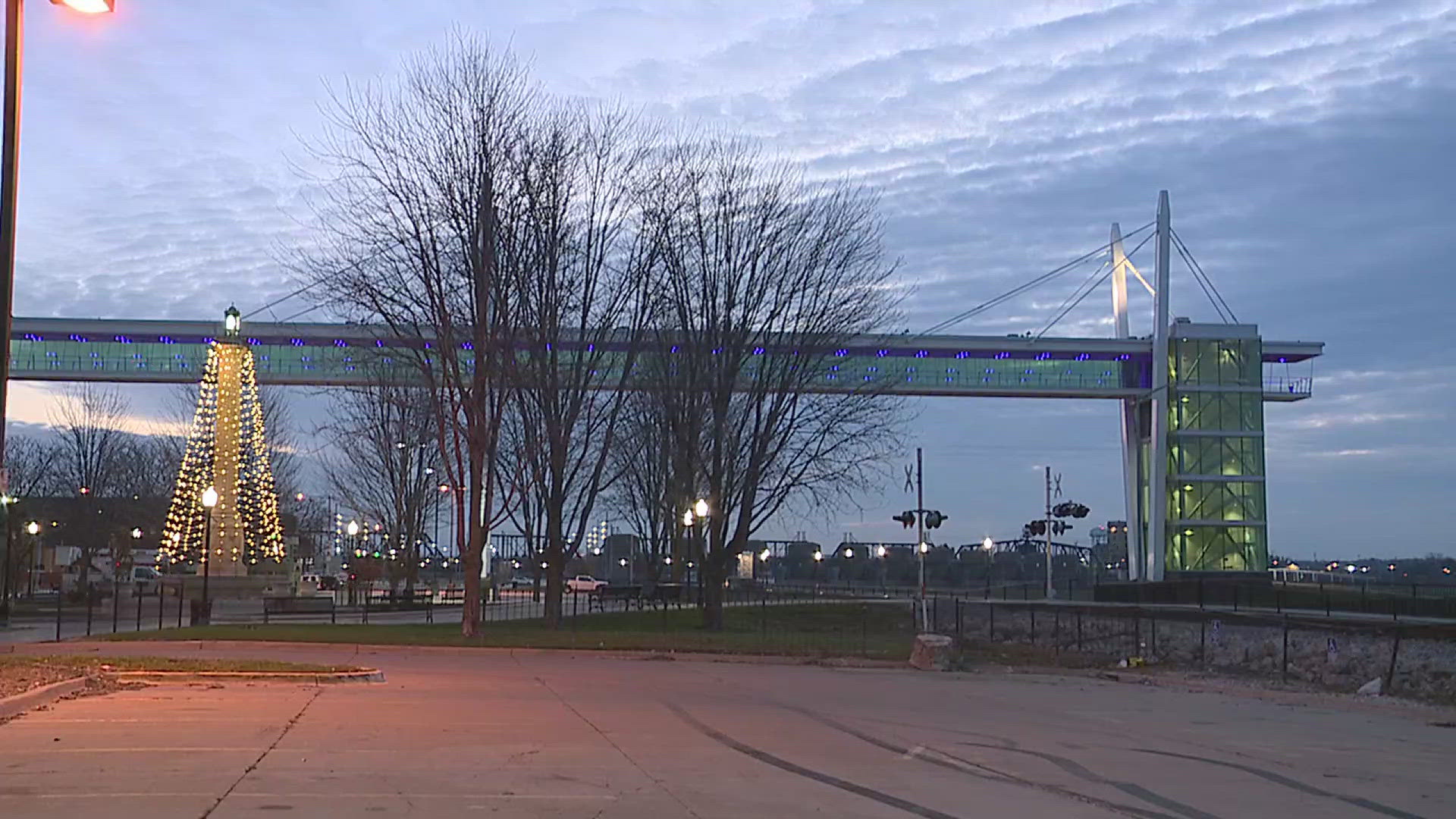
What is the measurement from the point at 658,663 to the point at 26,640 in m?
15.8

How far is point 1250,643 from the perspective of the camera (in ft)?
149

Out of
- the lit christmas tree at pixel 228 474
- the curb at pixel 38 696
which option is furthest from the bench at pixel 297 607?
the curb at pixel 38 696

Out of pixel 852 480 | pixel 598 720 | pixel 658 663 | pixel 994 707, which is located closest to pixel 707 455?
pixel 852 480

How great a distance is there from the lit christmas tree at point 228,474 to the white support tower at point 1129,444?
47.2m

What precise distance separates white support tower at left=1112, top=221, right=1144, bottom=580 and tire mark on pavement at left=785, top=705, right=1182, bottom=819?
66.5m

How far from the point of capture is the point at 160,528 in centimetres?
8025

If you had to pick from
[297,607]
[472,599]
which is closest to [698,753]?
[472,599]

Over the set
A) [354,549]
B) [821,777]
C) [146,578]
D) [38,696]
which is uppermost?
[354,549]

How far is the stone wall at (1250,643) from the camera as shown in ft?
110

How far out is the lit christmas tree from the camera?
54.4 metres

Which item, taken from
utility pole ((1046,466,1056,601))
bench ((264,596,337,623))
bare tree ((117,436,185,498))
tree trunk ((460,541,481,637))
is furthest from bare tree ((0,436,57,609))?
utility pole ((1046,466,1056,601))

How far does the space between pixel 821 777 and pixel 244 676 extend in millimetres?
11387

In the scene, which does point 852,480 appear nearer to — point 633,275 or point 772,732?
point 633,275

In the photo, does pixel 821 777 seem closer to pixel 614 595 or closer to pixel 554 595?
pixel 554 595
